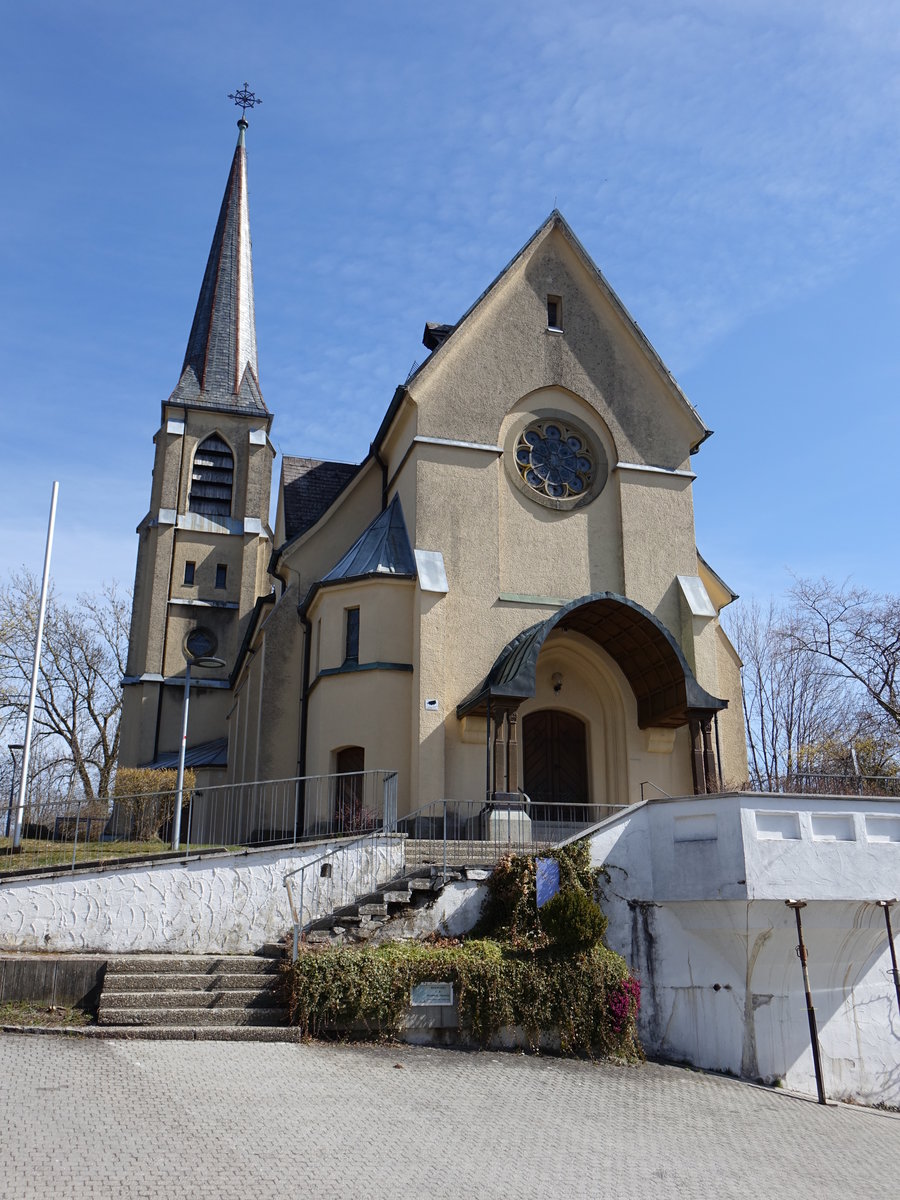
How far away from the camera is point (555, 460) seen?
77.9 ft

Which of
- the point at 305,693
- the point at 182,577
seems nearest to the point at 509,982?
the point at 305,693

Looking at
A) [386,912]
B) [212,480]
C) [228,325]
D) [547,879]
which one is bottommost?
[386,912]

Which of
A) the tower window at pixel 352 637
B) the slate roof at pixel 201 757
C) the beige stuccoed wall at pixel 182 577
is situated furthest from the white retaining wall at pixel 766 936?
the beige stuccoed wall at pixel 182 577

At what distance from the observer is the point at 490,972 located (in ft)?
44.5

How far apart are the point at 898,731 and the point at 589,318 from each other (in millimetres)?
13592

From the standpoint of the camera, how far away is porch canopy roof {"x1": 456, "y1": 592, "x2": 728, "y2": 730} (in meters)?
19.5

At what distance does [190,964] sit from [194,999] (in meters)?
0.73

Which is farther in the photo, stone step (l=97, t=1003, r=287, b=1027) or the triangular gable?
the triangular gable

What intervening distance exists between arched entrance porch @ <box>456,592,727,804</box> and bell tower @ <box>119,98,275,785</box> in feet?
49.6

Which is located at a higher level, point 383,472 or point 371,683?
point 383,472

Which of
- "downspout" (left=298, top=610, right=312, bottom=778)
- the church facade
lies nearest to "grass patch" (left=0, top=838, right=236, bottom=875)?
the church facade

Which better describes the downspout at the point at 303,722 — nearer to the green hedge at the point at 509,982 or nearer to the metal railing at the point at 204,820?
the metal railing at the point at 204,820

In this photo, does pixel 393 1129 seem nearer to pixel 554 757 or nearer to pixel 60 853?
pixel 60 853

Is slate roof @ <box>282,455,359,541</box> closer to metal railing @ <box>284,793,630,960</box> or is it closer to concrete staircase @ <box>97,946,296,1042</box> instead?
metal railing @ <box>284,793,630,960</box>
